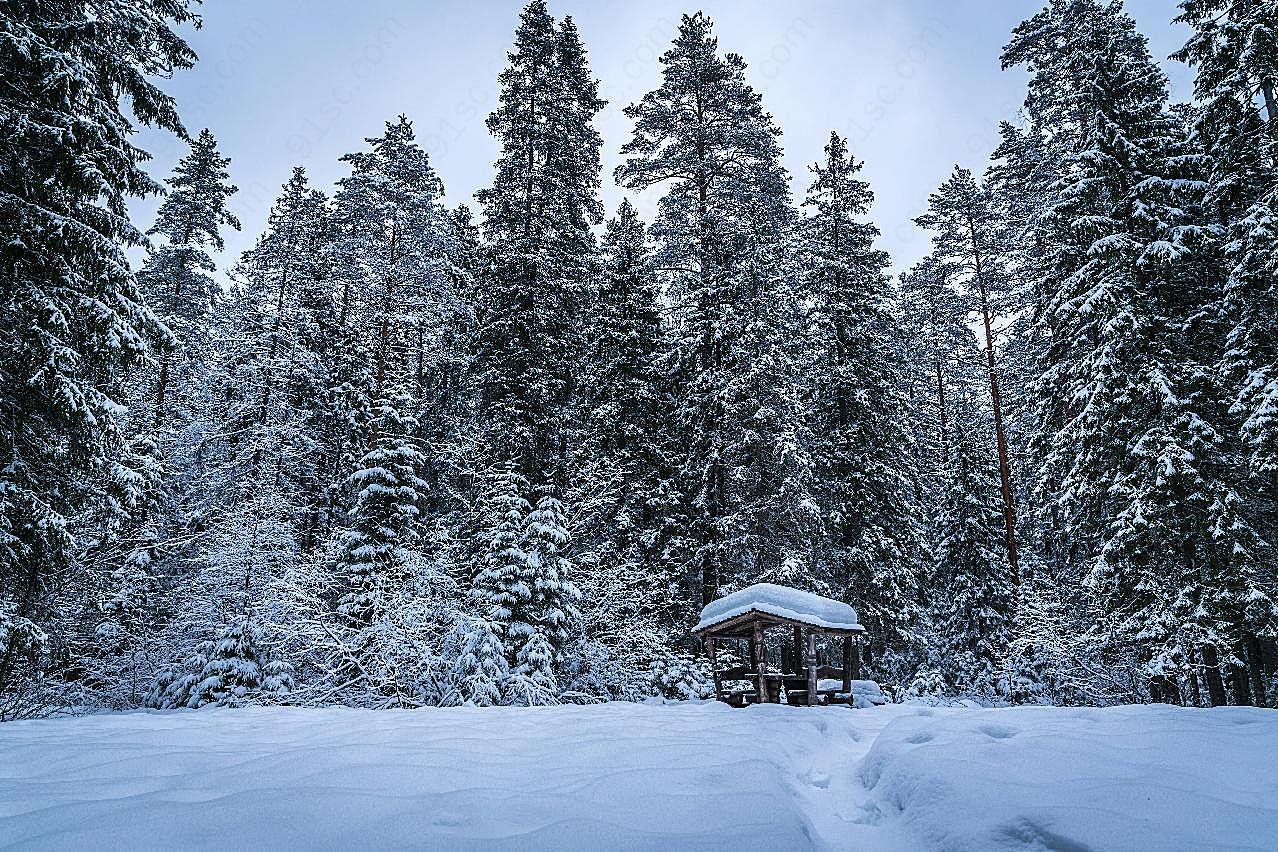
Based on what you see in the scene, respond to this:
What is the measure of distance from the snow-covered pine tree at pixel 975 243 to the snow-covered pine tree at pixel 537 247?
13.9 meters

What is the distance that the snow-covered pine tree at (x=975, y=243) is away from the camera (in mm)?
24375

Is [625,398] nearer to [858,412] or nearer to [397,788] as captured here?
[858,412]

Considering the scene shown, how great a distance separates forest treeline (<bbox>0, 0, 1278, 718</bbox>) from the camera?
10.5 m

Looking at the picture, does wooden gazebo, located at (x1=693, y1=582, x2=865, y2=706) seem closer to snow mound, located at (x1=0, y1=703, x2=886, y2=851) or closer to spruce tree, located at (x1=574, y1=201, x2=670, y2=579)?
spruce tree, located at (x1=574, y1=201, x2=670, y2=579)

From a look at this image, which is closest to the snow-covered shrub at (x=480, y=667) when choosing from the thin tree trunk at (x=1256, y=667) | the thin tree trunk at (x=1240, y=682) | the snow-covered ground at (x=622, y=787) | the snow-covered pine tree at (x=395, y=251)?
the snow-covered ground at (x=622, y=787)

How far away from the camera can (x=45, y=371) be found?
29.3ft

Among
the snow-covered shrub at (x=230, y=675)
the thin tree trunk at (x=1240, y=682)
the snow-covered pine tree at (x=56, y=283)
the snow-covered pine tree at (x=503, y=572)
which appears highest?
the snow-covered pine tree at (x=56, y=283)

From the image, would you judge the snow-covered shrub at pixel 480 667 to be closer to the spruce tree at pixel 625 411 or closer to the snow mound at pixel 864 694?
the spruce tree at pixel 625 411

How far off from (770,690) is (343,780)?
1124cm

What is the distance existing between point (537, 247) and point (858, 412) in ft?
39.4

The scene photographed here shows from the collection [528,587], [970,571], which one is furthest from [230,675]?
[970,571]

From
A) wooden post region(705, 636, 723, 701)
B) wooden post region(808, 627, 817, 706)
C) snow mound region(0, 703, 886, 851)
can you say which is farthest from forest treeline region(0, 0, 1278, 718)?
snow mound region(0, 703, 886, 851)

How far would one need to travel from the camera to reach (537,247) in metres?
19.8

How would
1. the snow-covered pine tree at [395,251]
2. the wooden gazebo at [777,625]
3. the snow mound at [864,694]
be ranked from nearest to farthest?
the wooden gazebo at [777,625]
the snow mound at [864,694]
the snow-covered pine tree at [395,251]
